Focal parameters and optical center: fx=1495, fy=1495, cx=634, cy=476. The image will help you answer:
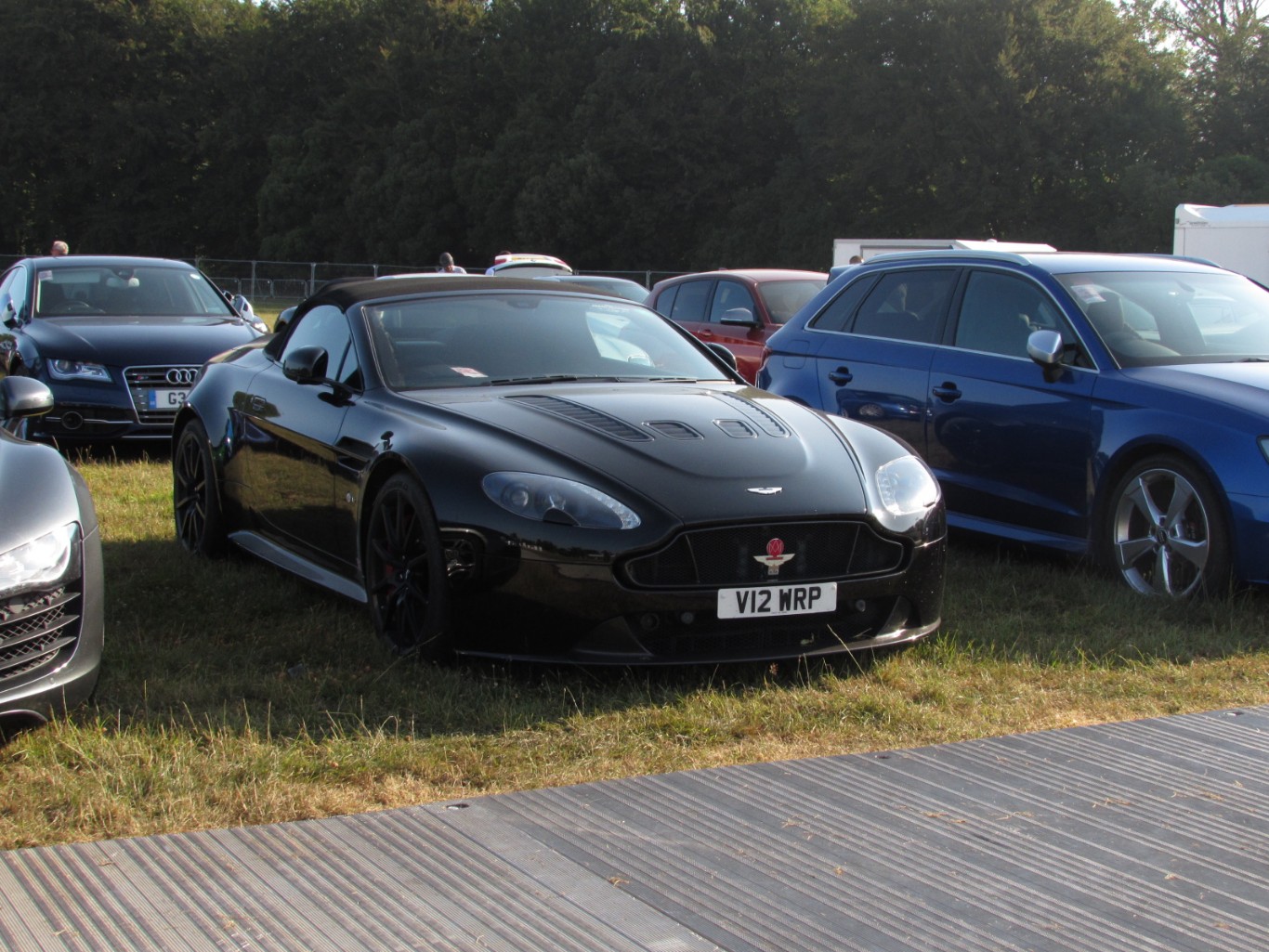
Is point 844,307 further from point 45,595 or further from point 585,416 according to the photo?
point 45,595

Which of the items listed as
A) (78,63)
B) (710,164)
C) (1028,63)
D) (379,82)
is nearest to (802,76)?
(710,164)

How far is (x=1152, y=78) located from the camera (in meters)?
50.0

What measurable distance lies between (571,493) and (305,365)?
5.97ft

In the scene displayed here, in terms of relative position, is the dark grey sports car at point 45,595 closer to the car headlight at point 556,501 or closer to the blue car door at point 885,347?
the car headlight at point 556,501

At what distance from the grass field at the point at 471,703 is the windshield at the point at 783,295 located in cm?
748

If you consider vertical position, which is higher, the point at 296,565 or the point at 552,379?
the point at 552,379

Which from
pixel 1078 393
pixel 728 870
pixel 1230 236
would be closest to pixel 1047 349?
pixel 1078 393

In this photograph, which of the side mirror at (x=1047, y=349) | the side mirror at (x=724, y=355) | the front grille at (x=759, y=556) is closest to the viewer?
the front grille at (x=759, y=556)

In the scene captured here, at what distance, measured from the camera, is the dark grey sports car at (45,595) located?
4.07 m

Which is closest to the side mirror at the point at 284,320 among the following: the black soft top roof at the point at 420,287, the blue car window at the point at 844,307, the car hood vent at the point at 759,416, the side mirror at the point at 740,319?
the black soft top roof at the point at 420,287

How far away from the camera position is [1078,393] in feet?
23.1

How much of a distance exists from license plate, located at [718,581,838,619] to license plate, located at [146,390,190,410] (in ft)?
23.4

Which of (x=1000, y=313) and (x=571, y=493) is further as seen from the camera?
(x=1000, y=313)

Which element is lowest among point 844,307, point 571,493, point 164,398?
point 164,398
